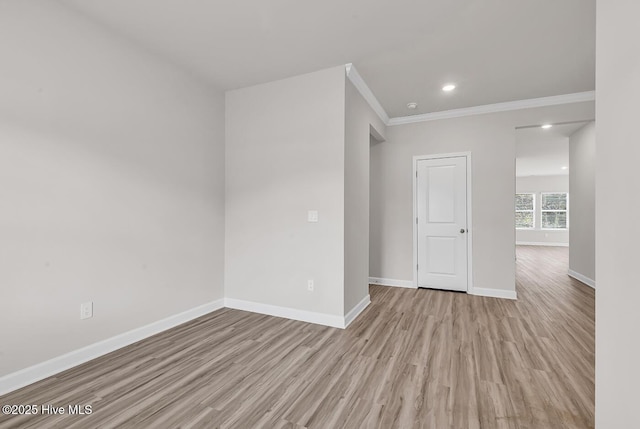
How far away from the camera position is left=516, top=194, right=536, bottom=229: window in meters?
11.3

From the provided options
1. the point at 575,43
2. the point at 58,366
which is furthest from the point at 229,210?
the point at 575,43

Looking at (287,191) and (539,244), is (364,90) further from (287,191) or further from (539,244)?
(539,244)

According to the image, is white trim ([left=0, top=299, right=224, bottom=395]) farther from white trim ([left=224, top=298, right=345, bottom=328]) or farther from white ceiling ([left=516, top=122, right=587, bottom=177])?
white ceiling ([left=516, top=122, right=587, bottom=177])

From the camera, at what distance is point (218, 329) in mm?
2932

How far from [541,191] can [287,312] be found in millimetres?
12002

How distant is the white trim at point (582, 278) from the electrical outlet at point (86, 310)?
6.36 metres

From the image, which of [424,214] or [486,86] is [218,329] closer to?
[424,214]

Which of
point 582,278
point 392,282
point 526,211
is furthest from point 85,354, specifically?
point 526,211

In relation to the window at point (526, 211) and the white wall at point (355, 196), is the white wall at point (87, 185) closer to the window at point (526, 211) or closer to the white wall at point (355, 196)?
the white wall at point (355, 196)

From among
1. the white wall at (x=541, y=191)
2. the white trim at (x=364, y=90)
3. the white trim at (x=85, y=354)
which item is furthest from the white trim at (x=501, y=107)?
the white wall at (x=541, y=191)

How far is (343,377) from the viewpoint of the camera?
209cm

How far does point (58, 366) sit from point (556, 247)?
521 inches

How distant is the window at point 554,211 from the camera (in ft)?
35.6

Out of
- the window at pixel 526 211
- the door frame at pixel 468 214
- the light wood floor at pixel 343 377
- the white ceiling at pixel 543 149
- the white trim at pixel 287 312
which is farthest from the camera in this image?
the window at pixel 526 211
